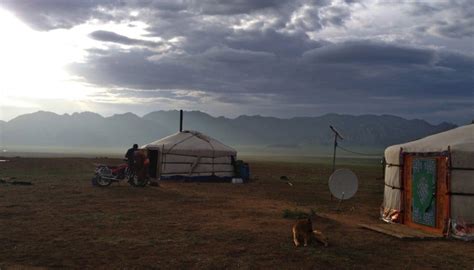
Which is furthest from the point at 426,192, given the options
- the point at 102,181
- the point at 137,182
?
the point at 102,181

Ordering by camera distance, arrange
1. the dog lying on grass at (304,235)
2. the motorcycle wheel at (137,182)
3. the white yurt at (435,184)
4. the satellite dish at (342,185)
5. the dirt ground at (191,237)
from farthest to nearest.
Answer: the motorcycle wheel at (137,182) → the satellite dish at (342,185) → the white yurt at (435,184) → the dog lying on grass at (304,235) → the dirt ground at (191,237)

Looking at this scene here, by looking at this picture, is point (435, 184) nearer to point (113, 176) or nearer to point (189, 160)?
point (113, 176)

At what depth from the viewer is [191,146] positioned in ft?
67.6

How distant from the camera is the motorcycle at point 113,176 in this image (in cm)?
1725

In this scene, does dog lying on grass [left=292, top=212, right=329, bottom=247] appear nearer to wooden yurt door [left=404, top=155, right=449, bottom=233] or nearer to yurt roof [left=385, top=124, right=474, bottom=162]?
wooden yurt door [left=404, top=155, right=449, bottom=233]

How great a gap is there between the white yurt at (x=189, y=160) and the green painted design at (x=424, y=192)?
1169 centimetres

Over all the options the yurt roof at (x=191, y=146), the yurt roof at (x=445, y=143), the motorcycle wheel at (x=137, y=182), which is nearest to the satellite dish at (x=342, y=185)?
the yurt roof at (x=445, y=143)

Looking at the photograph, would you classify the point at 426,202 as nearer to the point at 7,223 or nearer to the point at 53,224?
the point at 53,224

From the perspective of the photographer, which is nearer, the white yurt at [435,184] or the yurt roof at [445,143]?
the white yurt at [435,184]

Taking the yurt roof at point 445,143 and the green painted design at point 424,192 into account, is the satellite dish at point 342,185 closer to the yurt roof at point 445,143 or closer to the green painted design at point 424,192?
the yurt roof at point 445,143

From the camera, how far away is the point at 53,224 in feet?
31.2

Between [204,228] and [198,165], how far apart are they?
442 inches

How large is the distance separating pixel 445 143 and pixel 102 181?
38.8ft

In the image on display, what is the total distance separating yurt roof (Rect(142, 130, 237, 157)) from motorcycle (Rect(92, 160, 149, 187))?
2944 millimetres
